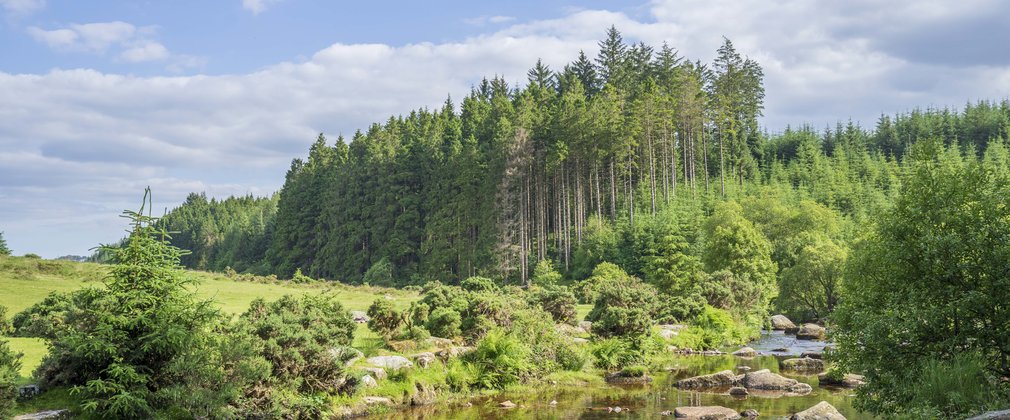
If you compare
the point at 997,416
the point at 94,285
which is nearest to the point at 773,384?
the point at 997,416

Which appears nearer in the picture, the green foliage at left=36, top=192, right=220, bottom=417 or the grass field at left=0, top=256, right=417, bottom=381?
the green foliage at left=36, top=192, right=220, bottom=417

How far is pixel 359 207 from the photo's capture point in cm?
11306

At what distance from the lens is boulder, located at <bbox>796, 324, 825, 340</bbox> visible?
53.0m

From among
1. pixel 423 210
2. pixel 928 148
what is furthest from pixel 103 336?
pixel 423 210

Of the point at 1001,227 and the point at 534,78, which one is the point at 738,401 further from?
the point at 534,78

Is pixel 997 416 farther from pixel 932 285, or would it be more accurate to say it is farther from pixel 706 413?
pixel 706 413

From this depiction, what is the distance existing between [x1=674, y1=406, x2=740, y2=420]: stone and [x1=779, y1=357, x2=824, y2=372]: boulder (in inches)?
513

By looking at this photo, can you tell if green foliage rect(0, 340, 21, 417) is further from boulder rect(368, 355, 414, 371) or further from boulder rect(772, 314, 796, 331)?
boulder rect(772, 314, 796, 331)

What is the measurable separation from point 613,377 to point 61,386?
22.9 m

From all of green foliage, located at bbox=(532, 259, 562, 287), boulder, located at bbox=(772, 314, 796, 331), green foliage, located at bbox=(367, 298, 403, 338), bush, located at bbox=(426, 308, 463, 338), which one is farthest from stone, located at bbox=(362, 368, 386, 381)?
green foliage, located at bbox=(532, 259, 562, 287)

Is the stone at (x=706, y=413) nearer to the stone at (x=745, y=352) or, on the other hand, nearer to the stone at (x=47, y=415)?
the stone at (x=745, y=352)

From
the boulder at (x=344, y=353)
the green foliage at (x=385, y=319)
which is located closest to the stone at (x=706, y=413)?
the boulder at (x=344, y=353)

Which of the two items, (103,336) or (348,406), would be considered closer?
(103,336)

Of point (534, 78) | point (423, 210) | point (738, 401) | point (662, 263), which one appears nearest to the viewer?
point (738, 401)
